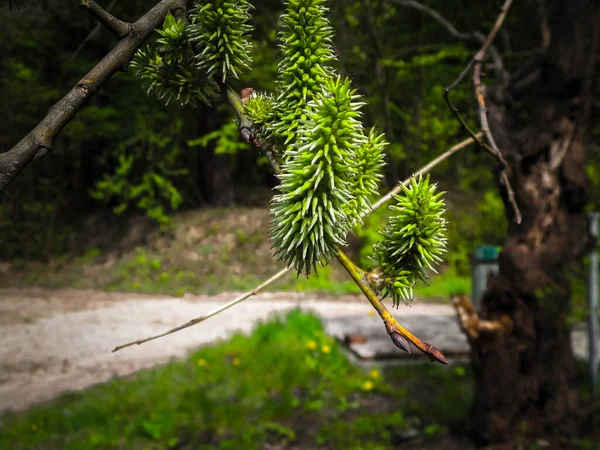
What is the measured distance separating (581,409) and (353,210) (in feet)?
20.5

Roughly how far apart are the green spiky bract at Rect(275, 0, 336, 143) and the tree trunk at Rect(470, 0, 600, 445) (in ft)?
15.1

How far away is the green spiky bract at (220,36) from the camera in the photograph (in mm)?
840

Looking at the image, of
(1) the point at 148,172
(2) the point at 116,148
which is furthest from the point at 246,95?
(2) the point at 116,148

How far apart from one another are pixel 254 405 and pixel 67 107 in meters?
6.07

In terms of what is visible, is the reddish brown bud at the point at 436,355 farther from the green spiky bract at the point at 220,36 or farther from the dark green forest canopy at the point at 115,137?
the dark green forest canopy at the point at 115,137

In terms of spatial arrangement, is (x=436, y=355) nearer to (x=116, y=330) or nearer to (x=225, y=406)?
(x=225, y=406)

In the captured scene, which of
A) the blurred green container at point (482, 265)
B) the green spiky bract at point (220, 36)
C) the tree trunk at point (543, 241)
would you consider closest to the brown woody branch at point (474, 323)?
the tree trunk at point (543, 241)

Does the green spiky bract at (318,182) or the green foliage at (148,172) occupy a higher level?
the green foliage at (148,172)

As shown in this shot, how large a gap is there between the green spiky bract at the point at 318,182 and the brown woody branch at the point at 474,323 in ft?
15.3

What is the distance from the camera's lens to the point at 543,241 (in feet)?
17.0

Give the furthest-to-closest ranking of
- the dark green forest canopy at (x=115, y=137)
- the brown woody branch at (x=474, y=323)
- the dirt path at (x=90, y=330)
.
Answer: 1. the dark green forest canopy at (x=115, y=137)
2. the dirt path at (x=90, y=330)
3. the brown woody branch at (x=474, y=323)

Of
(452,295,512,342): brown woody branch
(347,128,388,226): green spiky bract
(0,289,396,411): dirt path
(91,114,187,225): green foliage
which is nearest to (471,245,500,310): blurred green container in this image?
(0,289,396,411): dirt path

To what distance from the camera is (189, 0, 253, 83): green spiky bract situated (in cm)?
84

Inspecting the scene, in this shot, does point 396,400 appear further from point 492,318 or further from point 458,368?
point 492,318
